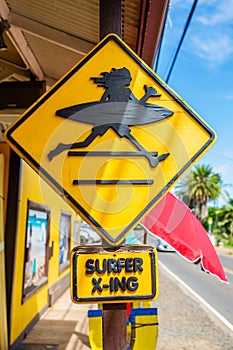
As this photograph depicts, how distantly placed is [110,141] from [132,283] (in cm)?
55

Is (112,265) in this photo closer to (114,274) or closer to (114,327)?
(114,274)

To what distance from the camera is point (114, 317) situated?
1691mm

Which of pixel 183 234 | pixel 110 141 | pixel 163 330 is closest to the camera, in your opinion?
pixel 110 141

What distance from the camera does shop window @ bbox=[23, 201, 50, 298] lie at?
6210mm

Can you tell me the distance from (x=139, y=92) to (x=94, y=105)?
0.63 feet

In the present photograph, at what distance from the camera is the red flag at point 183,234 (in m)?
3.22

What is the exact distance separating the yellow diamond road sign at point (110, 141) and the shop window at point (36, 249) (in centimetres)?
434

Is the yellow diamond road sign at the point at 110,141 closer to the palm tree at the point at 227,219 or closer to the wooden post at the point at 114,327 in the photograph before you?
the wooden post at the point at 114,327

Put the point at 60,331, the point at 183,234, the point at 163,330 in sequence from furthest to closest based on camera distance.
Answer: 1. the point at 163,330
2. the point at 60,331
3. the point at 183,234

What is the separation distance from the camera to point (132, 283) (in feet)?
5.13

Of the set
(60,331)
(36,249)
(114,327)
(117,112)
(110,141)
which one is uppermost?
(117,112)

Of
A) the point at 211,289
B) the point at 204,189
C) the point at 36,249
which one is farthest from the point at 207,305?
the point at 204,189

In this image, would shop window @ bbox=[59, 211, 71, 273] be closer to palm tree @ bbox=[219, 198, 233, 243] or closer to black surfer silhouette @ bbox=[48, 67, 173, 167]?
black surfer silhouette @ bbox=[48, 67, 173, 167]

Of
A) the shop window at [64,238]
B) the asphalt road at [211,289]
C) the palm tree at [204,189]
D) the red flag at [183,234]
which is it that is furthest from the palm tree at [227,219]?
the red flag at [183,234]
